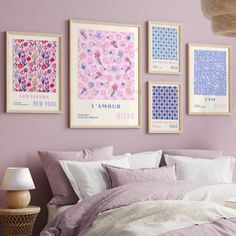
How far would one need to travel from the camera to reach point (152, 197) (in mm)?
4496

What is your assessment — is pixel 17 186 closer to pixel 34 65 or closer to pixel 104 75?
pixel 34 65

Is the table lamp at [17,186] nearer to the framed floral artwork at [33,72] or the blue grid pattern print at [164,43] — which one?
the framed floral artwork at [33,72]

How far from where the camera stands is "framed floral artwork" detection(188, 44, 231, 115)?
20.1 ft

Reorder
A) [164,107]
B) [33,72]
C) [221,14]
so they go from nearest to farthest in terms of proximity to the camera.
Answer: [221,14] < [33,72] < [164,107]

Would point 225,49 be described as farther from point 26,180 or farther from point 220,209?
point 220,209

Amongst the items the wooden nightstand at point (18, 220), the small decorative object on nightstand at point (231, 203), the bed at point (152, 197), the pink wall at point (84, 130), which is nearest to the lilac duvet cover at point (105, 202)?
the bed at point (152, 197)

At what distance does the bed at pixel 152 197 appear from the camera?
3.71 metres

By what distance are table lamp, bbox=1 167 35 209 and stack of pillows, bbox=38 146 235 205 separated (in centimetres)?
26

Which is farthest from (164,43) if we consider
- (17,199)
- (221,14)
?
(221,14)

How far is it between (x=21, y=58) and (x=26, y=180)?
3.48ft

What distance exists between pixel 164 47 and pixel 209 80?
0.54 metres

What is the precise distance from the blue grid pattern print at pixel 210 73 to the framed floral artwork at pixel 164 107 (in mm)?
221

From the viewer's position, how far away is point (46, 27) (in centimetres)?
560

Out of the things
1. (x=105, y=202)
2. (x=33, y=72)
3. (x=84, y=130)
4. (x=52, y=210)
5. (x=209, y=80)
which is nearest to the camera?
(x=105, y=202)
